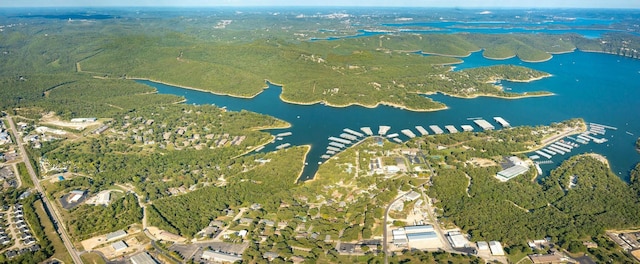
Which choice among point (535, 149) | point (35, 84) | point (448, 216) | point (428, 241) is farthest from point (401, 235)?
point (35, 84)

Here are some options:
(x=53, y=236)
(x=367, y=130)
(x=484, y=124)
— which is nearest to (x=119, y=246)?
(x=53, y=236)

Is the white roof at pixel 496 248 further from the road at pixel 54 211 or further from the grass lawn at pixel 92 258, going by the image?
the road at pixel 54 211

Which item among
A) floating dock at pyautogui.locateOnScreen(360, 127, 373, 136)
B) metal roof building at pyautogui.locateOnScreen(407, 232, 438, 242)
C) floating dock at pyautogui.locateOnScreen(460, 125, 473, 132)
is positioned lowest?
metal roof building at pyautogui.locateOnScreen(407, 232, 438, 242)

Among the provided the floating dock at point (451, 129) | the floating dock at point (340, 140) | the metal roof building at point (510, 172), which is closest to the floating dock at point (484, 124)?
the floating dock at point (451, 129)

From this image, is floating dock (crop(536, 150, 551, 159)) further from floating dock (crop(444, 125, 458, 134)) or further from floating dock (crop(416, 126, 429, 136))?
floating dock (crop(416, 126, 429, 136))

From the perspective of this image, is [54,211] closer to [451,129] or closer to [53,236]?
[53,236]

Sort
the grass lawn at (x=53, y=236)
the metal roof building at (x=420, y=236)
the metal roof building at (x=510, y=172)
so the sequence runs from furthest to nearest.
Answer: the metal roof building at (x=510, y=172)
the metal roof building at (x=420, y=236)
the grass lawn at (x=53, y=236)

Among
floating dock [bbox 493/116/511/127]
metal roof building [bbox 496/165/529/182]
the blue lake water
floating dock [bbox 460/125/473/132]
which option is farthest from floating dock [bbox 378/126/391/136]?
floating dock [bbox 493/116/511/127]

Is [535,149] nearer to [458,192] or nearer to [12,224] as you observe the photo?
[458,192]

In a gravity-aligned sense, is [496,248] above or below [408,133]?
below
